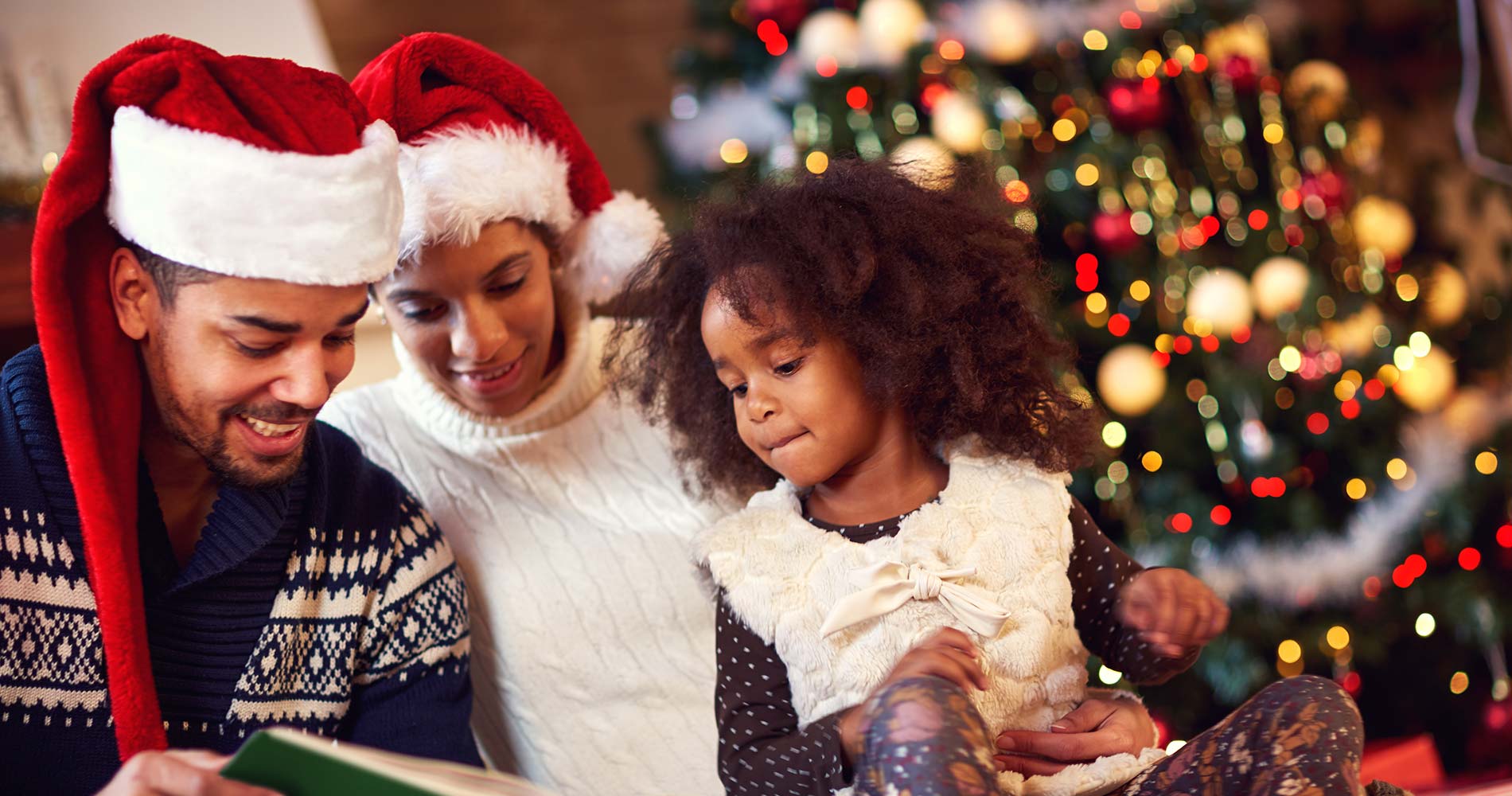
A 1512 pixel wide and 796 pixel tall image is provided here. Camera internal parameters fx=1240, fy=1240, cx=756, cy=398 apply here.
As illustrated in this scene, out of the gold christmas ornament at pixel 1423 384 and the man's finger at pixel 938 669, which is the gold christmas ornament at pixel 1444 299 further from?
the man's finger at pixel 938 669

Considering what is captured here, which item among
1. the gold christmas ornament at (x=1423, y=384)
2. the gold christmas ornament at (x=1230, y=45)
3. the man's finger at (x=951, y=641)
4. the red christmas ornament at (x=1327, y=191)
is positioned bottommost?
the gold christmas ornament at (x=1423, y=384)

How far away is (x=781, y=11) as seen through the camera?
262cm

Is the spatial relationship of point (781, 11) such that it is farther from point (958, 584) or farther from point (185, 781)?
point (185, 781)

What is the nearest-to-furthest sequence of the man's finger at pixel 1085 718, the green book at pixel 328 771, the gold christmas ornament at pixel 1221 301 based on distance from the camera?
1. the green book at pixel 328 771
2. the man's finger at pixel 1085 718
3. the gold christmas ornament at pixel 1221 301

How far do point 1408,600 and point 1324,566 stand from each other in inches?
8.4

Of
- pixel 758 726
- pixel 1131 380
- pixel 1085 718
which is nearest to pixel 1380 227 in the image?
pixel 1131 380

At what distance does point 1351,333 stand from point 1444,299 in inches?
13.4

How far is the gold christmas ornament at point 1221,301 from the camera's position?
2420 mm

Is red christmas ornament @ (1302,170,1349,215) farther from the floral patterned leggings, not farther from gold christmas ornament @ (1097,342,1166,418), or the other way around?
the floral patterned leggings

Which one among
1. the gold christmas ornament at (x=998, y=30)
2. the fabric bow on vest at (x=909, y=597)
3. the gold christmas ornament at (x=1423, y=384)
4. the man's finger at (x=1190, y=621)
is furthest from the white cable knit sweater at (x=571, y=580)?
the gold christmas ornament at (x=1423, y=384)

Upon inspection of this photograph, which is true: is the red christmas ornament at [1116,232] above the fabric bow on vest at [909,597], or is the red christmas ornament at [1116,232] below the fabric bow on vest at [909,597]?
below

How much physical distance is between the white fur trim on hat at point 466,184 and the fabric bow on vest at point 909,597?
0.65 meters

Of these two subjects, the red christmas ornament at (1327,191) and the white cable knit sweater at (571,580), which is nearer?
the white cable knit sweater at (571,580)

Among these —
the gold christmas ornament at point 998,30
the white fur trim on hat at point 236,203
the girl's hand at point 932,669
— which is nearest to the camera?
the girl's hand at point 932,669
